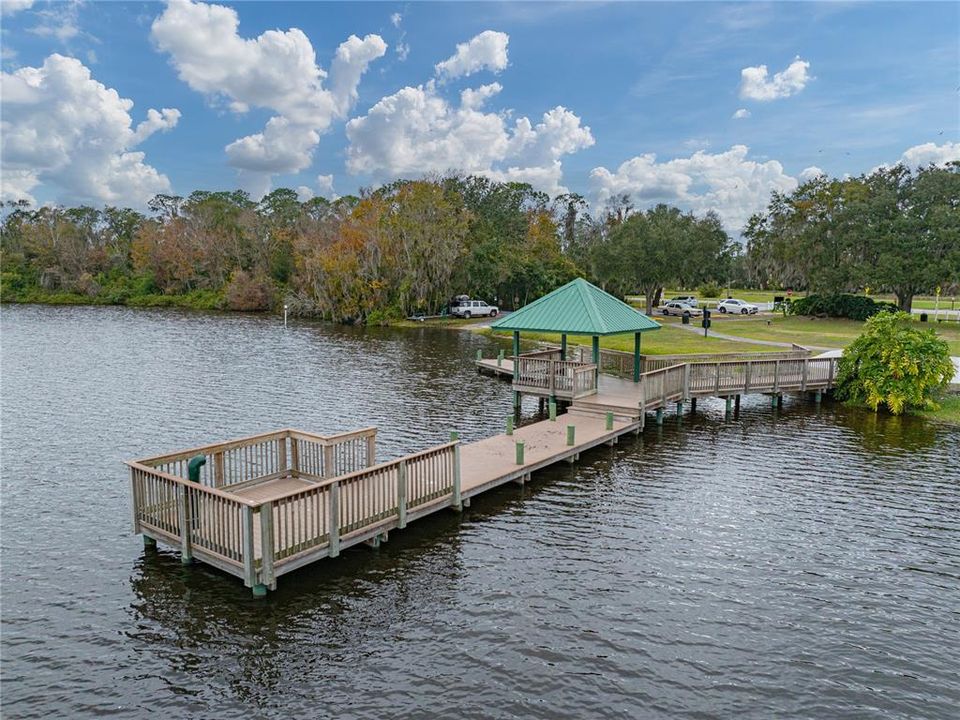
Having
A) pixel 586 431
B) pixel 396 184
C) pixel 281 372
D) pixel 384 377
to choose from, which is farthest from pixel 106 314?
pixel 586 431

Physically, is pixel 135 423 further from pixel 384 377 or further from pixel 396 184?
pixel 396 184

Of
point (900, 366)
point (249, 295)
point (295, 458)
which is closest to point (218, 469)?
point (295, 458)

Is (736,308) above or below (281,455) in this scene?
above

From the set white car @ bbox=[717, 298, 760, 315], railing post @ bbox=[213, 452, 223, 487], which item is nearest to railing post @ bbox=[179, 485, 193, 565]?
railing post @ bbox=[213, 452, 223, 487]

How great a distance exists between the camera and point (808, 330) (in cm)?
4600

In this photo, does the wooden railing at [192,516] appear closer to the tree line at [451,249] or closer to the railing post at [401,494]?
the railing post at [401,494]

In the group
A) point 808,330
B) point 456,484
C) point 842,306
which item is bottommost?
point 456,484

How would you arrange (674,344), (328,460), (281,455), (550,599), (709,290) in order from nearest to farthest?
→ (550,599)
(328,460)
(281,455)
(674,344)
(709,290)

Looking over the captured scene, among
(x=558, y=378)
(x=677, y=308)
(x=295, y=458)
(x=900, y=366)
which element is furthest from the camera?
(x=677, y=308)

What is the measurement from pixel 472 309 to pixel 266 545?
168 ft

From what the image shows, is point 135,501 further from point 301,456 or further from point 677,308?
point 677,308

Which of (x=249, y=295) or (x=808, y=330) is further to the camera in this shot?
(x=249, y=295)

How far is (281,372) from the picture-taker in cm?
3259

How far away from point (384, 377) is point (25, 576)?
20.9 metres
